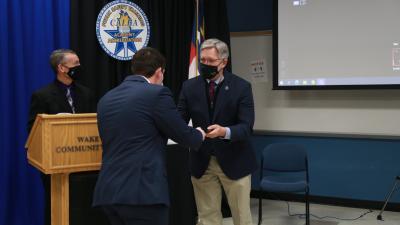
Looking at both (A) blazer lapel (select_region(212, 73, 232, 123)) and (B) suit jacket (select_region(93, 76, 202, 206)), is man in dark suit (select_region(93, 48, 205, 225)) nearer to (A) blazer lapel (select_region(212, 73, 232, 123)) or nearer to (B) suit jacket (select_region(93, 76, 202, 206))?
(B) suit jacket (select_region(93, 76, 202, 206))

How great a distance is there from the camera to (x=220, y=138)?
2756 millimetres

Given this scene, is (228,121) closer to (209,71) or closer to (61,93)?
(209,71)

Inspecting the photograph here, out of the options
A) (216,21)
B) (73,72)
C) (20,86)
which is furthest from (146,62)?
(216,21)

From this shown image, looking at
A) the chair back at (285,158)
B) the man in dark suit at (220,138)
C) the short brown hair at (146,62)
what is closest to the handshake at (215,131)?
the man in dark suit at (220,138)

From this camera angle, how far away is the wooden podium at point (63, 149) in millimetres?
2537

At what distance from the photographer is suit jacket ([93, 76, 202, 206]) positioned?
6.90 feet

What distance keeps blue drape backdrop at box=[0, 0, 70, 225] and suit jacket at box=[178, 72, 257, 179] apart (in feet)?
5.36

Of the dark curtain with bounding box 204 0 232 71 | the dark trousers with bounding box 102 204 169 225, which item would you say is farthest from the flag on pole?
the dark trousers with bounding box 102 204 169 225

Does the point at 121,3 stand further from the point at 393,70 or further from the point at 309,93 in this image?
the point at 393,70

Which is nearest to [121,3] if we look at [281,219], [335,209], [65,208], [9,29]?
[9,29]

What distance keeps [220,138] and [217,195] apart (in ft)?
1.36

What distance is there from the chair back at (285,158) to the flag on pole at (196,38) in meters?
1.12

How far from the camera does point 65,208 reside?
8.87 feet

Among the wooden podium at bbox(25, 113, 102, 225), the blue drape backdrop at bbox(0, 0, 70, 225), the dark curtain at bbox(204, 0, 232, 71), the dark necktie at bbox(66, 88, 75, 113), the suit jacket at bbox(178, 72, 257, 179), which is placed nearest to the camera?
the wooden podium at bbox(25, 113, 102, 225)
